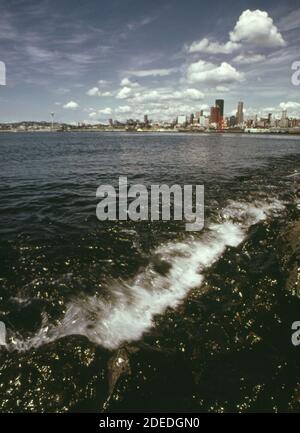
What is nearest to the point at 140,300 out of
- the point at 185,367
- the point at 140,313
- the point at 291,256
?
the point at 140,313

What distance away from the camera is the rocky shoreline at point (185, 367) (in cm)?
512

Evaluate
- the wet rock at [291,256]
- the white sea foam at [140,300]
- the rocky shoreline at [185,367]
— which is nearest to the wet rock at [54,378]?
the rocky shoreline at [185,367]

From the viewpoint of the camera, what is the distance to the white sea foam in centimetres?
680

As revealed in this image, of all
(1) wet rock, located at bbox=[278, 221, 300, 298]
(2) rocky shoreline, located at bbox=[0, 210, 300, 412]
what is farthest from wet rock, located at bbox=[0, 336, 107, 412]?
(1) wet rock, located at bbox=[278, 221, 300, 298]

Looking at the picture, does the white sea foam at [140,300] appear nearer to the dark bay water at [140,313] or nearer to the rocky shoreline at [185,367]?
the dark bay water at [140,313]

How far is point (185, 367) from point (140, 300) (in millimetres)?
2727

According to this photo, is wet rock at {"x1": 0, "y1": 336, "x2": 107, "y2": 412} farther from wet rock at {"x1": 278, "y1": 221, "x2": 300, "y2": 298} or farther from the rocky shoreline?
wet rock at {"x1": 278, "y1": 221, "x2": 300, "y2": 298}

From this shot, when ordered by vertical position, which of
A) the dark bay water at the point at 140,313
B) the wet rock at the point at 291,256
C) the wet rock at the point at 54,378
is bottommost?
the wet rock at the point at 54,378

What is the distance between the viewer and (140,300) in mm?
8188

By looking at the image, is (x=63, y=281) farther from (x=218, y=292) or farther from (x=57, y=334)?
→ (x=218, y=292)

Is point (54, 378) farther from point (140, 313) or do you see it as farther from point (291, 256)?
point (291, 256)

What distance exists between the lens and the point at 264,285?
333 inches

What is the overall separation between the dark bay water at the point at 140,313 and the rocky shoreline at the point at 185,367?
0.08 ft
